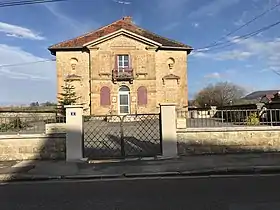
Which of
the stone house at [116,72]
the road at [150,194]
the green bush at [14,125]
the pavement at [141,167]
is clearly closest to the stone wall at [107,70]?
the stone house at [116,72]

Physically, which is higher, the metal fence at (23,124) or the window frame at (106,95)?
the window frame at (106,95)

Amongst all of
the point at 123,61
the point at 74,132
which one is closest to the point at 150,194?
the point at 74,132

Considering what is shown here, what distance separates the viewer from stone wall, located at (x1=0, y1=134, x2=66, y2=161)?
12.1 m

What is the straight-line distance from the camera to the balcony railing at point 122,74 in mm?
37781

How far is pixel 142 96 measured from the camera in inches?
1521

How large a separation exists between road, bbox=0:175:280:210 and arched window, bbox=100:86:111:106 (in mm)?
29460

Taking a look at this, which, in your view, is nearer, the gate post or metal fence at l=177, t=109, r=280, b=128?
the gate post

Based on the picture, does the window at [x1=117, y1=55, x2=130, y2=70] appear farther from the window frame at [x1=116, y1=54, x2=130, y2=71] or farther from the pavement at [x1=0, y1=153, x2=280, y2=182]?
the pavement at [x1=0, y1=153, x2=280, y2=182]

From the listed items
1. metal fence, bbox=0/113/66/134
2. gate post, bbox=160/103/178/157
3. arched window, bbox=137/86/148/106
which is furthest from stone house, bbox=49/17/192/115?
gate post, bbox=160/103/178/157

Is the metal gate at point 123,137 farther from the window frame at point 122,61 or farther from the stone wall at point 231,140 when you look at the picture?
the window frame at point 122,61

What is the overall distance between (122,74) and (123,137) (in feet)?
84.5

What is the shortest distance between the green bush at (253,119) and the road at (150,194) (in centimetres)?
491

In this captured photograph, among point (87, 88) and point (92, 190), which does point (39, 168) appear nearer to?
point (92, 190)

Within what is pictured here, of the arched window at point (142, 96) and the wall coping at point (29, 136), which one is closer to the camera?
the wall coping at point (29, 136)
